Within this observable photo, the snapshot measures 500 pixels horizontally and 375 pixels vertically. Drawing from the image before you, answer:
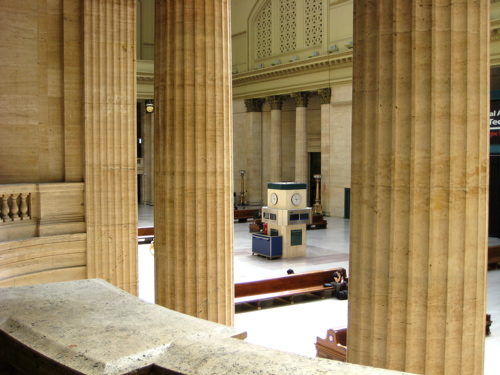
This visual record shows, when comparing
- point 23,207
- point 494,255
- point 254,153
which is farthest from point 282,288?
point 254,153

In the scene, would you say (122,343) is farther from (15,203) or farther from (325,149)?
(325,149)

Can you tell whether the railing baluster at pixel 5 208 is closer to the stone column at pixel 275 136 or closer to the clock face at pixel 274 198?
the clock face at pixel 274 198

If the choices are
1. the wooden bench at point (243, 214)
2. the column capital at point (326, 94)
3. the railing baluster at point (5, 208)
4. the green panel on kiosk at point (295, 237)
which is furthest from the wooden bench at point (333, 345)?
the column capital at point (326, 94)

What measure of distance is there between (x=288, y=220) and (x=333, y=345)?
35.6 feet

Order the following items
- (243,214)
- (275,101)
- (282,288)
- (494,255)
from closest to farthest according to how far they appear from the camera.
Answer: (282,288) → (494,255) → (243,214) → (275,101)

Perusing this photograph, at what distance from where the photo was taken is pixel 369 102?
4.65 m

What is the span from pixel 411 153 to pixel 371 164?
0.36 meters

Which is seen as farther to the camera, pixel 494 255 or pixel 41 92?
pixel 494 255

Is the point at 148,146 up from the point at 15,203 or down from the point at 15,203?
up

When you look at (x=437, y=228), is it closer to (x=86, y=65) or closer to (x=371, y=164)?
(x=371, y=164)

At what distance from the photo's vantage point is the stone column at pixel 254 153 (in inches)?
1460

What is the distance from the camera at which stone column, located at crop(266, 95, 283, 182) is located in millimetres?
35062

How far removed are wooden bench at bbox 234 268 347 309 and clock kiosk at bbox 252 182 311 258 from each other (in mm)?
4822

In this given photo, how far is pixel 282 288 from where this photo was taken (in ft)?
49.2
